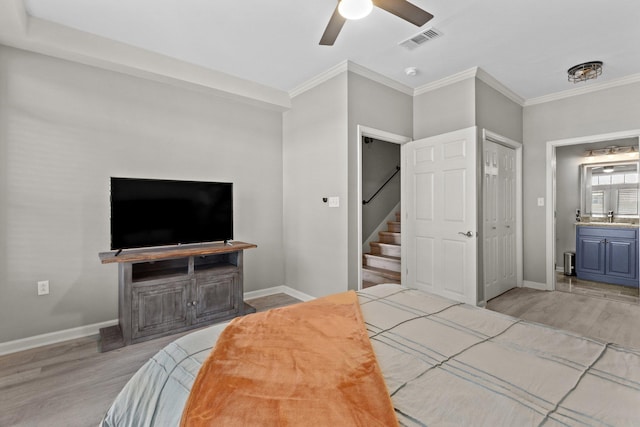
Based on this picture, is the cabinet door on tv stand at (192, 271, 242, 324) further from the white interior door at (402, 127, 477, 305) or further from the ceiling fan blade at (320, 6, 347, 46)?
the ceiling fan blade at (320, 6, 347, 46)

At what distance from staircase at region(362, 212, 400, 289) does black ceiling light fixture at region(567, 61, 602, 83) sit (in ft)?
9.09

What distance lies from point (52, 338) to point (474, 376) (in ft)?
10.9

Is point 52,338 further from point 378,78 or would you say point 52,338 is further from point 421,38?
point 421,38

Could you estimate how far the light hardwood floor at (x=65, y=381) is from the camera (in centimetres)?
176

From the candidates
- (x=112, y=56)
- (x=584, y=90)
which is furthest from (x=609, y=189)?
(x=112, y=56)

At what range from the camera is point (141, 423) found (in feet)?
3.28

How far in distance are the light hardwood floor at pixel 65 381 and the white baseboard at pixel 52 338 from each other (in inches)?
2.5

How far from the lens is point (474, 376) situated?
1.01m

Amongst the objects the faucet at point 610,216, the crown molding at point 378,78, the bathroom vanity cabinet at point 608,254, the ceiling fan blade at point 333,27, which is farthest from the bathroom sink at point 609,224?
the ceiling fan blade at point 333,27

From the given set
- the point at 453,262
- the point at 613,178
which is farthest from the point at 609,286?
the point at 453,262

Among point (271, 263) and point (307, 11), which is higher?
point (307, 11)

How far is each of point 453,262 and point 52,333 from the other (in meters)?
3.86

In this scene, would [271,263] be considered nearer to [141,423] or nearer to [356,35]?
[356,35]

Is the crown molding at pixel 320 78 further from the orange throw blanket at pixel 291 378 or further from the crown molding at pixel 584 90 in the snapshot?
the crown molding at pixel 584 90
